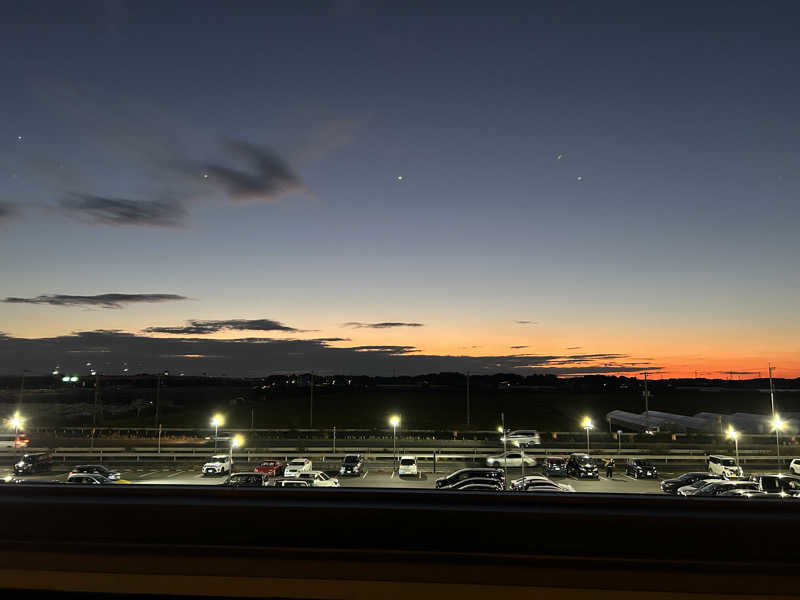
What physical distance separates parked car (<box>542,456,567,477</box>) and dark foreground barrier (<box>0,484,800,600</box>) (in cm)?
1832

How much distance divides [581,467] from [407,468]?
591 cm

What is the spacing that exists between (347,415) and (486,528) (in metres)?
46.2

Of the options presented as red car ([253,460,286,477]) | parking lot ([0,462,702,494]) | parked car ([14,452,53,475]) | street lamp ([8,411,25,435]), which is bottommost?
parking lot ([0,462,702,494])

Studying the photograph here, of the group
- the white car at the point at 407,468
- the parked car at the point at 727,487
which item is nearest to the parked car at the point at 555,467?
the white car at the point at 407,468

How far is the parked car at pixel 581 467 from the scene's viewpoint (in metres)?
18.6

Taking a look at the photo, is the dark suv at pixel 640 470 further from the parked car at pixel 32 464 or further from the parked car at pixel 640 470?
the parked car at pixel 32 464

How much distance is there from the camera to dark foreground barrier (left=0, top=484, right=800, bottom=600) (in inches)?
64.0

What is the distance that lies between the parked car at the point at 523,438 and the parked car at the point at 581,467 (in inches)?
289

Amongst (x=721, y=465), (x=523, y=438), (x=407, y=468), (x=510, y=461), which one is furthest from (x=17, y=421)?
(x=721, y=465)

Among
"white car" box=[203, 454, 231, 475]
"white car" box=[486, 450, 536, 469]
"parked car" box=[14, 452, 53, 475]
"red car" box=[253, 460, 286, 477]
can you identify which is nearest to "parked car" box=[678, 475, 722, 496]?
"white car" box=[486, 450, 536, 469]

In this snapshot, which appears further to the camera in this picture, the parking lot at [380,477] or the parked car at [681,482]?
the parking lot at [380,477]

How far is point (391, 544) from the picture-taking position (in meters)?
1.89

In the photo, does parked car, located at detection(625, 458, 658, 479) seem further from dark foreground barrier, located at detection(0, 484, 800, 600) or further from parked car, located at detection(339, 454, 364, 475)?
dark foreground barrier, located at detection(0, 484, 800, 600)

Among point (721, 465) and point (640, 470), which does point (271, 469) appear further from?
point (721, 465)
